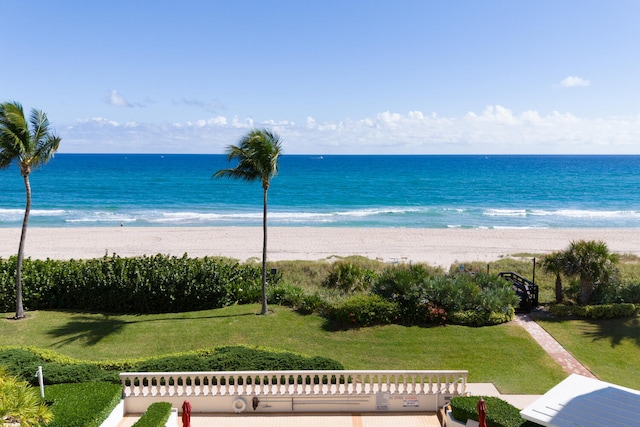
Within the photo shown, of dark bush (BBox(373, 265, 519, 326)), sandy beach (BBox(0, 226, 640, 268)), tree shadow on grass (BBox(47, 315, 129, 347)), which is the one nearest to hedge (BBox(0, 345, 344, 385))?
tree shadow on grass (BBox(47, 315, 129, 347))

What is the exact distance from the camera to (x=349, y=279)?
23.3 metres

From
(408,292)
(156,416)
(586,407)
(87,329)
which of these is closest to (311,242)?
(408,292)

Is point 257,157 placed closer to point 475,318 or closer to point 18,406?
point 475,318

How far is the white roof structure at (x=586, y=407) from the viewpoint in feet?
27.9

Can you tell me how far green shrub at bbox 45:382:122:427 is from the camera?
9.73m

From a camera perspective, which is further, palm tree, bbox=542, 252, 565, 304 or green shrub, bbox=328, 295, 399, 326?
palm tree, bbox=542, 252, 565, 304

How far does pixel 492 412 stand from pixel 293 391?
465 centimetres

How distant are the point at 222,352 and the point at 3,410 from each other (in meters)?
9.33

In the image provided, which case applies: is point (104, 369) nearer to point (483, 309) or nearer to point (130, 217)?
point (483, 309)

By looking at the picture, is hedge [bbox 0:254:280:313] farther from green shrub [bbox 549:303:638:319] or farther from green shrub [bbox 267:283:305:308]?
green shrub [bbox 549:303:638:319]

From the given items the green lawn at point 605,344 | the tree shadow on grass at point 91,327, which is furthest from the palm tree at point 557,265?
the tree shadow on grass at point 91,327

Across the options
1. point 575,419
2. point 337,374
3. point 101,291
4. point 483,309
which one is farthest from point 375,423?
point 101,291

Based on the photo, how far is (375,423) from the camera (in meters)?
11.4

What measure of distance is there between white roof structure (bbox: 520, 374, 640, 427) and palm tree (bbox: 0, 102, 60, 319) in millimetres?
17486
